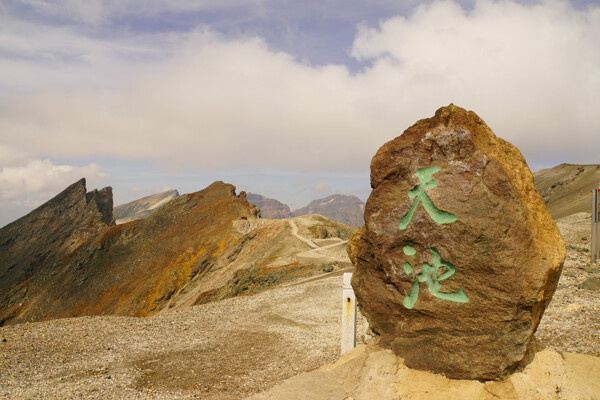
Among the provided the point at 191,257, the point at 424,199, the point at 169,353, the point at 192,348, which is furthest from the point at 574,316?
the point at 191,257

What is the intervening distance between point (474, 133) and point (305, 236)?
32.4m

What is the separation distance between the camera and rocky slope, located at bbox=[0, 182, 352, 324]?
32.4 m

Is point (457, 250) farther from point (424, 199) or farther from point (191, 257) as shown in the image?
point (191, 257)

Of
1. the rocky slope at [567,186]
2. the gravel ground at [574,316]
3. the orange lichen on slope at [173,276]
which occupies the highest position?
the rocky slope at [567,186]

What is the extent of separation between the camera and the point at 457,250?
6.02m

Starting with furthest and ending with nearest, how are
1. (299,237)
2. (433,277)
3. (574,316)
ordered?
(299,237)
(574,316)
(433,277)

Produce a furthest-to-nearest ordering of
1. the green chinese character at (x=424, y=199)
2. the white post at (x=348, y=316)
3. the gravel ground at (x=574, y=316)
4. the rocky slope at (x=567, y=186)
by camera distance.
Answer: the rocky slope at (x=567, y=186) → the white post at (x=348, y=316) → the gravel ground at (x=574, y=316) → the green chinese character at (x=424, y=199)

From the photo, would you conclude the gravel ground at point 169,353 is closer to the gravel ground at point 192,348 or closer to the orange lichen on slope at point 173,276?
the gravel ground at point 192,348

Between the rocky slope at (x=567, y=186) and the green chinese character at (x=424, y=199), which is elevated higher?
the rocky slope at (x=567, y=186)

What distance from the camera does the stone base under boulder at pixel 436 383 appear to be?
228 inches

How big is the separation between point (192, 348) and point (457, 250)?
329 inches

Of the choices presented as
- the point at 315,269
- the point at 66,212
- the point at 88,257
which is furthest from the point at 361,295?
the point at 66,212

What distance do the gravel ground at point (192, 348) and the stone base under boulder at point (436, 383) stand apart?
205 cm

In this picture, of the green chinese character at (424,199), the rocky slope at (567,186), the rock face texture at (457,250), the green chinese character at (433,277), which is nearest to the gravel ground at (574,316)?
the rock face texture at (457,250)
